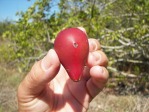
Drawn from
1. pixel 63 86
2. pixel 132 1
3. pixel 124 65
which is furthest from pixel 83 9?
pixel 63 86

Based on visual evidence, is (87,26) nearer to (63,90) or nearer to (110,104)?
(110,104)

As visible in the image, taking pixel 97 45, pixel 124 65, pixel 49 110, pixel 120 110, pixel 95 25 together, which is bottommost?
pixel 124 65

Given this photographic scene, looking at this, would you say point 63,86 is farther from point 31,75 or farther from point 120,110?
point 120,110

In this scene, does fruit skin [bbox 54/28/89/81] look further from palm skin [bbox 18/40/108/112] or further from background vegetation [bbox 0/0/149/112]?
background vegetation [bbox 0/0/149/112]

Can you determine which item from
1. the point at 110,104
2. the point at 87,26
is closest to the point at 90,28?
the point at 87,26

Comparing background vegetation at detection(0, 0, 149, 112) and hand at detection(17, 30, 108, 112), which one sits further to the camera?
background vegetation at detection(0, 0, 149, 112)

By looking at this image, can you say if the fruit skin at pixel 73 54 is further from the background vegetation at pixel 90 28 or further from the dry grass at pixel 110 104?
the background vegetation at pixel 90 28

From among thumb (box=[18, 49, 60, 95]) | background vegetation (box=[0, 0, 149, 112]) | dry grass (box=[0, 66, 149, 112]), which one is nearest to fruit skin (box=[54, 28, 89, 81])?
thumb (box=[18, 49, 60, 95])
